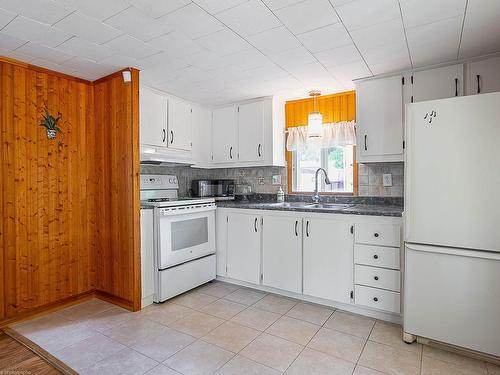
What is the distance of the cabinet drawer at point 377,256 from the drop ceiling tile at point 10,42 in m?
3.02

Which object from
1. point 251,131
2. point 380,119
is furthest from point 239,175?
point 380,119

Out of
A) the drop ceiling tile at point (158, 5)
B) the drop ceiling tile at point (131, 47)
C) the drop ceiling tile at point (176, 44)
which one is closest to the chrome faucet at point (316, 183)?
the drop ceiling tile at point (176, 44)

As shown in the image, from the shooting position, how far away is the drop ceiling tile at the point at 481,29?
1675 mm

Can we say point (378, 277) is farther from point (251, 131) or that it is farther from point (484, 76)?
point (251, 131)

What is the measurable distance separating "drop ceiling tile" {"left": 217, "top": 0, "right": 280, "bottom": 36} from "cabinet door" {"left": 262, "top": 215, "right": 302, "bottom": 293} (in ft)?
5.53

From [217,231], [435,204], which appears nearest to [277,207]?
[217,231]

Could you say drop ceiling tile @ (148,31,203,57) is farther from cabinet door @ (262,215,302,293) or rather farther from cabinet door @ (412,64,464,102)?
cabinet door @ (412,64,464,102)

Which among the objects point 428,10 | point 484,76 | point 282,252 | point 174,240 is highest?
point 428,10

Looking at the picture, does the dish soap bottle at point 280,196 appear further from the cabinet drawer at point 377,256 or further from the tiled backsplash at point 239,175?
the cabinet drawer at point 377,256

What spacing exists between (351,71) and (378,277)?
1817 millimetres

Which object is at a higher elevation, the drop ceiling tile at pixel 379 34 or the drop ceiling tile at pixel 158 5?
the drop ceiling tile at pixel 158 5

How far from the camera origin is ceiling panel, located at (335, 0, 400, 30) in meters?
1.64

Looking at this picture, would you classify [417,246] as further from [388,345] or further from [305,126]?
[305,126]

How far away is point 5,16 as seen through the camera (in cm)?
177
